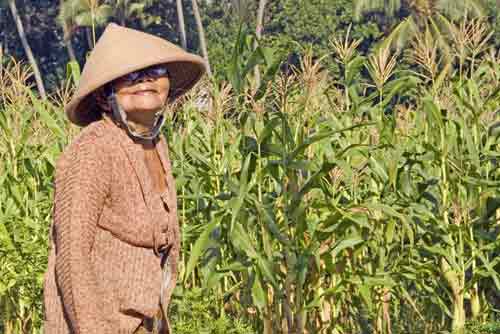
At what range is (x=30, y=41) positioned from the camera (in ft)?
172

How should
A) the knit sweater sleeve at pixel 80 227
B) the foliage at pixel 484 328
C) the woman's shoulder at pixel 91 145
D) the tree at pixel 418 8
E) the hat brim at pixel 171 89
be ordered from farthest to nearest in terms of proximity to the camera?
the tree at pixel 418 8 < the foliage at pixel 484 328 < the hat brim at pixel 171 89 < the woman's shoulder at pixel 91 145 < the knit sweater sleeve at pixel 80 227

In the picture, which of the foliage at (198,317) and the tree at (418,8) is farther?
the tree at (418,8)

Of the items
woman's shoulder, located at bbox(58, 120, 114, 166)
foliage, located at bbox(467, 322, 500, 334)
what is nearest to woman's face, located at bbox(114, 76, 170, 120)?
woman's shoulder, located at bbox(58, 120, 114, 166)

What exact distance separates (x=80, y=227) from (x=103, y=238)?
0.14 metres

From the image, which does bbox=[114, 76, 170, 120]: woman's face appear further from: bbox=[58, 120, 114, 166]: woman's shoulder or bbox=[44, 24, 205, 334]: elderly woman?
bbox=[58, 120, 114, 166]: woman's shoulder

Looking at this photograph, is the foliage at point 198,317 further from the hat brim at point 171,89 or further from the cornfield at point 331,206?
the hat brim at point 171,89

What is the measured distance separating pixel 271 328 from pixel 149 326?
3.19 metres

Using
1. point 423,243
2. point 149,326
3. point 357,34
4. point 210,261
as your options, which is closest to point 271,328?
point 210,261

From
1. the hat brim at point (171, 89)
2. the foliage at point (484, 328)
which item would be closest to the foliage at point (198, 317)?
the foliage at point (484, 328)

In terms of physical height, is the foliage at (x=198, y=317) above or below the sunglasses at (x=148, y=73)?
below

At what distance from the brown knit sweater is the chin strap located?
0.02 metres

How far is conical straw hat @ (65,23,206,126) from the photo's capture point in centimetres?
370

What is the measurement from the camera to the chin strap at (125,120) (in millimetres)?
3713

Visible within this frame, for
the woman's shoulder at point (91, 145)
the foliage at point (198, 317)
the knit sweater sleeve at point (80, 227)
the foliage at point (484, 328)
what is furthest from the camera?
the foliage at point (198, 317)
